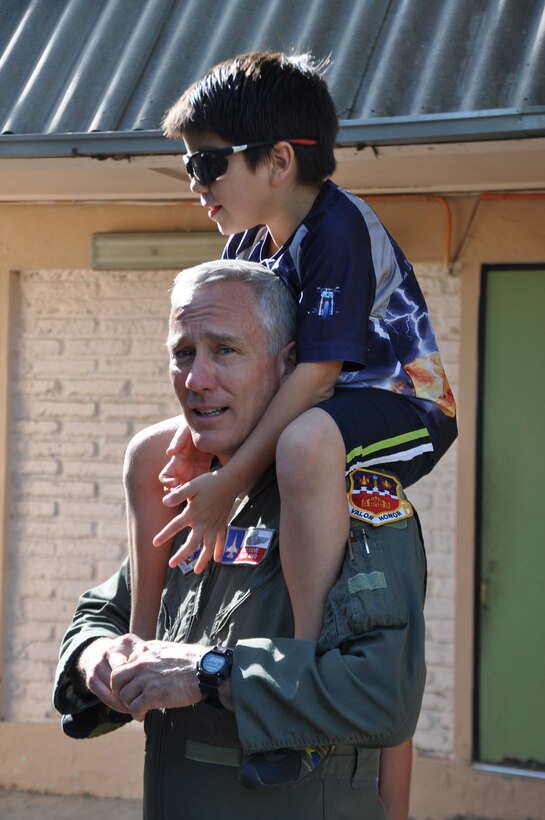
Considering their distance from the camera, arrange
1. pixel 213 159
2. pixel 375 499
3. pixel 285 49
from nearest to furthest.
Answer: pixel 375 499 < pixel 213 159 < pixel 285 49

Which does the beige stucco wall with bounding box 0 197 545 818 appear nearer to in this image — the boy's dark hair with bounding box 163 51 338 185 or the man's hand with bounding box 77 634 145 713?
the boy's dark hair with bounding box 163 51 338 185

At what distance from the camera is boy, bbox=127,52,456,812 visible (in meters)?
2.23

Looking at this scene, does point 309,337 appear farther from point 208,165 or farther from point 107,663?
point 107,663

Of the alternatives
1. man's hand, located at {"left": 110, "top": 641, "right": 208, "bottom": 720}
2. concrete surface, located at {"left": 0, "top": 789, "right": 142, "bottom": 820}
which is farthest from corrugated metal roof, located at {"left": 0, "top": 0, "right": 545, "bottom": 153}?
concrete surface, located at {"left": 0, "top": 789, "right": 142, "bottom": 820}

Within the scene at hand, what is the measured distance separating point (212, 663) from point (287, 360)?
694mm

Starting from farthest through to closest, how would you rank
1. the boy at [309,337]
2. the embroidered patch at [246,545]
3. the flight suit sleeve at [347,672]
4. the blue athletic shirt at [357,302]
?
the blue athletic shirt at [357,302] < the embroidered patch at [246,545] < the boy at [309,337] < the flight suit sleeve at [347,672]

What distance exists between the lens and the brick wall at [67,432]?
5602 millimetres

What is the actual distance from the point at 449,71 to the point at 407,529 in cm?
214

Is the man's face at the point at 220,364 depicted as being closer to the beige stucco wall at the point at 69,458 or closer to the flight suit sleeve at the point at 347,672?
the flight suit sleeve at the point at 347,672

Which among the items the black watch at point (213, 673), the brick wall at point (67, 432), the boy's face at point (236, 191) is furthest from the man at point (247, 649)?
the brick wall at point (67, 432)

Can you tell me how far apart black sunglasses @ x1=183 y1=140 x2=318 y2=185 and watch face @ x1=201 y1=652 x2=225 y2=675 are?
3.54 ft

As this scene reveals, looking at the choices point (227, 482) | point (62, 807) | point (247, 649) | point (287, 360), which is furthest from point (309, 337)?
point (62, 807)

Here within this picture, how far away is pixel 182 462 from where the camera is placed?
2477 millimetres

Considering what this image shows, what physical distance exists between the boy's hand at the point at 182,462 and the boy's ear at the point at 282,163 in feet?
1.98
